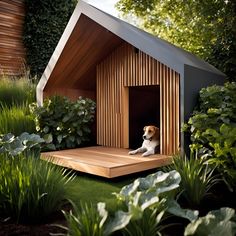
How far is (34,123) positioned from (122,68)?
1965mm

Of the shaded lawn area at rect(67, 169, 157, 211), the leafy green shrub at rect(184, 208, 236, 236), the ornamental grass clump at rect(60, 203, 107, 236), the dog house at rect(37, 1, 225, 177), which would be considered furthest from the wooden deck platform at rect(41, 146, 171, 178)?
the leafy green shrub at rect(184, 208, 236, 236)

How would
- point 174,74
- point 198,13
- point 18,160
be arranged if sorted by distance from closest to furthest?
point 18,160 < point 174,74 < point 198,13

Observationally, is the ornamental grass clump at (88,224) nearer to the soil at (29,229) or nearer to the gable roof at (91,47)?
the soil at (29,229)

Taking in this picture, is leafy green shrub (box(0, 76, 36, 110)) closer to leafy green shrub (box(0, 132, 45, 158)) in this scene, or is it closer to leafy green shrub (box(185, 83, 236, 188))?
leafy green shrub (box(0, 132, 45, 158))

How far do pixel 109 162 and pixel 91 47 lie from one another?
2353 mm

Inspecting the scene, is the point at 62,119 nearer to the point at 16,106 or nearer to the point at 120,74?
the point at 120,74

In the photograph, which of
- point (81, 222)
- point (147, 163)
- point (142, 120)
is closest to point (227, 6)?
point (142, 120)

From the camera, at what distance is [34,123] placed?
5.58 meters

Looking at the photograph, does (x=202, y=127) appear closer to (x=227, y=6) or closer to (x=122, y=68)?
(x=122, y=68)

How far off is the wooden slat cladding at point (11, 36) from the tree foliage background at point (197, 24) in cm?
361

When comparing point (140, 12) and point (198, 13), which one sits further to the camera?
point (140, 12)

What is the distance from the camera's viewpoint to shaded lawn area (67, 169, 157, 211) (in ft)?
9.90

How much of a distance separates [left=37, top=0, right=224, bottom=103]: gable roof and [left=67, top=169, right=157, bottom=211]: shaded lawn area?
1.69m

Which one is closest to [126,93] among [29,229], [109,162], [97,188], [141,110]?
[141,110]
